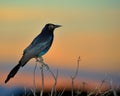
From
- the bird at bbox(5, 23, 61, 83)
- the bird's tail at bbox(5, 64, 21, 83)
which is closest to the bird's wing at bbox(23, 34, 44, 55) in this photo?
the bird at bbox(5, 23, 61, 83)

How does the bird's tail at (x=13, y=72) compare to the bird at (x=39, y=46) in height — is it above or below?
below

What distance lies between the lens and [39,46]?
10039mm

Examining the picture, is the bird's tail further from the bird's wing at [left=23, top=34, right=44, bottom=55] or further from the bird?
the bird's wing at [left=23, top=34, right=44, bottom=55]

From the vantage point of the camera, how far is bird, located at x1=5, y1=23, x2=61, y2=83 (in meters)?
9.05

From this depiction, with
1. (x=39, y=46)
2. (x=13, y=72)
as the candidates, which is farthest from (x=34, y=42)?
(x=13, y=72)

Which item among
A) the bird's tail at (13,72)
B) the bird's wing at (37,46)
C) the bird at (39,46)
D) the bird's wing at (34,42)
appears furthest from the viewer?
the bird's wing at (34,42)

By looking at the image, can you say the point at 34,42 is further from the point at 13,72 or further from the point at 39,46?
the point at 13,72

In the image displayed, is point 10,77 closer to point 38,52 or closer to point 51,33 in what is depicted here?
point 38,52

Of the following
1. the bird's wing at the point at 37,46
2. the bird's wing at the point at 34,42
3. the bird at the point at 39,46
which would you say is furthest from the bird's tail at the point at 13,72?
the bird's wing at the point at 34,42

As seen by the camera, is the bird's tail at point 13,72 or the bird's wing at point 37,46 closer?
the bird's tail at point 13,72

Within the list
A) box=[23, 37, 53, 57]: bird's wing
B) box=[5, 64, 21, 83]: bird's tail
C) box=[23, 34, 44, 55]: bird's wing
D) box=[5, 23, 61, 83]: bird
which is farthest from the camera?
box=[23, 34, 44, 55]: bird's wing

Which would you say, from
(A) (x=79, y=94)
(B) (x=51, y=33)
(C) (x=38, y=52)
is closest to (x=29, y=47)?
(C) (x=38, y=52)

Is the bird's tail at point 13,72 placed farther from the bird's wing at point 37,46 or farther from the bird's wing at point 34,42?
the bird's wing at point 34,42

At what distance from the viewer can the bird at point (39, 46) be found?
905cm
